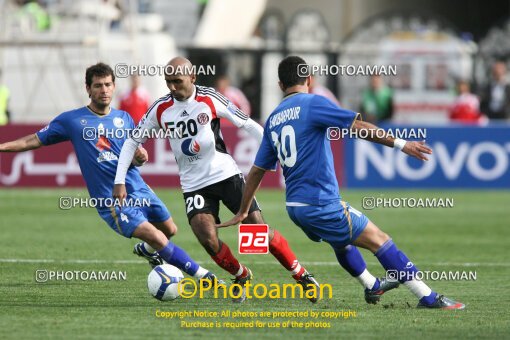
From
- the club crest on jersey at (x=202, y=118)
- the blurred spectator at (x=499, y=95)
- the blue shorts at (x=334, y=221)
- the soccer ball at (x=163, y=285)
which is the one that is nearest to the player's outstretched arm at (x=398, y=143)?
the blue shorts at (x=334, y=221)

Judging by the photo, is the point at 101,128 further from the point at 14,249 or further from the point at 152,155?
the point at 152,155

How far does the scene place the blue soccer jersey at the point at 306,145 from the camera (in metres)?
8.88

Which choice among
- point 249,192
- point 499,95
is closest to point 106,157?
point 249,192

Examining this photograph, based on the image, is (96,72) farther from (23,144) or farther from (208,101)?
(208,101)

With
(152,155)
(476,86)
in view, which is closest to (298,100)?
(152,155)

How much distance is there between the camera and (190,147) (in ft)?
32.1

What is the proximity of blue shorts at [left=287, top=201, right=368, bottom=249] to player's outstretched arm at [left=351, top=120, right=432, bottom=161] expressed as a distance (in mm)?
670

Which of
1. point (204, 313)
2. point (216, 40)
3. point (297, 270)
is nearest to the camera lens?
point (204, 313)

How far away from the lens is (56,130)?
10.2 m

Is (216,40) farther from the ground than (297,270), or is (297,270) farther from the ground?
(297,270)

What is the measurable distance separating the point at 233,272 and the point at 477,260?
3.98 meters

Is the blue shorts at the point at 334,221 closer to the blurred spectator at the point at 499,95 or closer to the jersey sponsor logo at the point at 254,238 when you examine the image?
the jersey sponsor logo at the point at 254,238

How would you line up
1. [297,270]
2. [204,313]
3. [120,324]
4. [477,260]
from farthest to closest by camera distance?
[477,260]
[297,270]
[204,313]
[120,324]

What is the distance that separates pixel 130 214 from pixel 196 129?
98 cm
